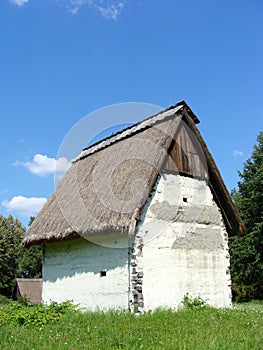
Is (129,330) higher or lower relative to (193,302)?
lower

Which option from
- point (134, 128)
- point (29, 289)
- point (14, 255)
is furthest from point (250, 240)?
point (14, 255)

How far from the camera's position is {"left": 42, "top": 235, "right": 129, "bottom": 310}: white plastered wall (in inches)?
426

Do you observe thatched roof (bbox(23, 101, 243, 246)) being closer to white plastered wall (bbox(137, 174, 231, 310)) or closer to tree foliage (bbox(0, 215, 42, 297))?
white plastered wall (bbox(137, 174, 231, 310))

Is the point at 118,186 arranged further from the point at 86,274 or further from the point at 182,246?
the point at 86,274

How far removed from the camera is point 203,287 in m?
12.1

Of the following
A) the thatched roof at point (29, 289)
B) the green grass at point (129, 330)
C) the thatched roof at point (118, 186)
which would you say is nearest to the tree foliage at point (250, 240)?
the thatched roof at point (118, 186)

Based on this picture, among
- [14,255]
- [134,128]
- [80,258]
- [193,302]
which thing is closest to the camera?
[193,302]

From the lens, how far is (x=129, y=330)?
24.0 ft

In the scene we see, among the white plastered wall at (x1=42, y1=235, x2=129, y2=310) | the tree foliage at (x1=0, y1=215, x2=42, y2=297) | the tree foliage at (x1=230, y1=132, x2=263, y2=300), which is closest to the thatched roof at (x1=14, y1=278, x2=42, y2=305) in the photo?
the tree foliage at (x1=0, y1=215, x2=42, y2=297)

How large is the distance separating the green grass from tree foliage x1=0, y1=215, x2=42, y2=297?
3564 cm

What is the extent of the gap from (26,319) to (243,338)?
4.89m

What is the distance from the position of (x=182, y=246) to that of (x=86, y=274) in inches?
123

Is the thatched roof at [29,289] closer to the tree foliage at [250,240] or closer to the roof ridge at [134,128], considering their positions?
the tree foliage at [250,240]

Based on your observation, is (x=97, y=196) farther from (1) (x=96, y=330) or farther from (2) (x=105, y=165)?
(1) (x=96, y=330)
